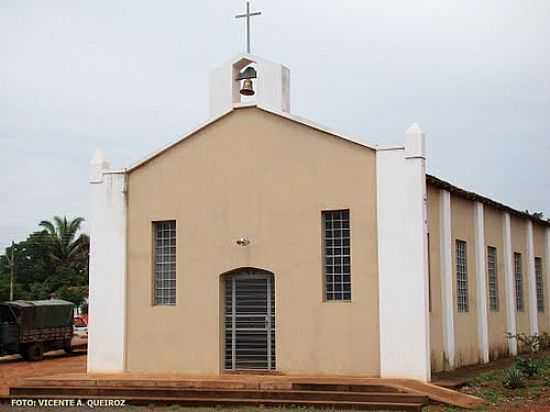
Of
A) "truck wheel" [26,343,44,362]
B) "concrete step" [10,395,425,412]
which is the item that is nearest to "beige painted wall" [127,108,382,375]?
"concrete step" [10,395,425,412]

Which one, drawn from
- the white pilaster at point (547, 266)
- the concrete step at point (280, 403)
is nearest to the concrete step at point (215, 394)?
the concrete step at point (280, 403)

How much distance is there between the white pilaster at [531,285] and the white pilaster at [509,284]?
2.04 m

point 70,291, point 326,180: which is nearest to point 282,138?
point 326,180

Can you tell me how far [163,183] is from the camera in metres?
19.7

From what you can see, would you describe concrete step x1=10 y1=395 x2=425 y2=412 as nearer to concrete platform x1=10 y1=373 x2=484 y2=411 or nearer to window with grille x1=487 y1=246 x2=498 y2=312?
concrete platform x1=10 y1=373 x2=484 y2=411

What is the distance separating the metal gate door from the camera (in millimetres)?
18500

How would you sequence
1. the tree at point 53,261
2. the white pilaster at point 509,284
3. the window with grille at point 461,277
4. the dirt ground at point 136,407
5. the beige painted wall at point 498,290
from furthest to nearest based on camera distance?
the tree at point 53,261 < the white pilaster at point 509,284 < the beige painted wall at point 498,290 < the window with grille at point 461,277 < the dirt ground at point 136,407

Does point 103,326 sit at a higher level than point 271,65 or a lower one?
lower

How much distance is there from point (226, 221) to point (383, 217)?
3531mm

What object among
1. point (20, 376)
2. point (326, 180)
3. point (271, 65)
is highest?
point (271, 65)

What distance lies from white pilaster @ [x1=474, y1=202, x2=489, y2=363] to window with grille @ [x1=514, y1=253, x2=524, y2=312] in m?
4.21

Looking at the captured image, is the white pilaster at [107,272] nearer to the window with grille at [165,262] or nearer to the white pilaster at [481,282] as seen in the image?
the window with grille at [165,262]

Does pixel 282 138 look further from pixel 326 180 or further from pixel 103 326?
pixel 103 326

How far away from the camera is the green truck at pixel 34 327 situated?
29141 millimetres
